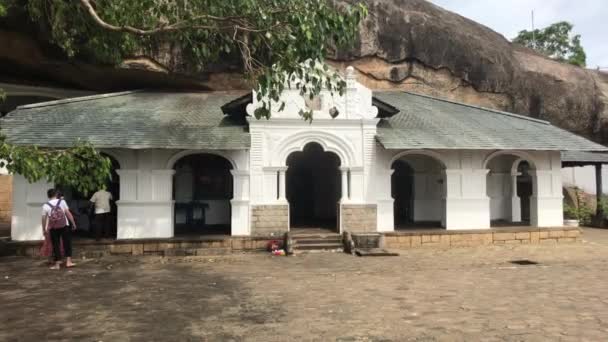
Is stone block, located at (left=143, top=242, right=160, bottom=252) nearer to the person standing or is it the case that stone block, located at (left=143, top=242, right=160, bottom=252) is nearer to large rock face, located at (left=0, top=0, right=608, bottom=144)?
the person standing

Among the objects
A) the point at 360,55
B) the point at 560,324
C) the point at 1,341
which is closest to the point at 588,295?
the point at 560,324

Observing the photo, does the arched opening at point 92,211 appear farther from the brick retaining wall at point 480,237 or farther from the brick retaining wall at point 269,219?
the brick retaining wall at point 480,237

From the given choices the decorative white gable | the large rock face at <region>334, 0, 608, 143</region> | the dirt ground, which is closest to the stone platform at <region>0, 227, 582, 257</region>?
the dirt ground

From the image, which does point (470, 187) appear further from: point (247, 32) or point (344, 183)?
point (247, 32)

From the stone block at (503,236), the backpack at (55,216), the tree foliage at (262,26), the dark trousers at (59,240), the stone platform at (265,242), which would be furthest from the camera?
the stone block at (503,236)

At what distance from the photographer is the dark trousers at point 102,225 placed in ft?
40.8

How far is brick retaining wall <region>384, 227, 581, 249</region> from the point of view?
44.3 ft

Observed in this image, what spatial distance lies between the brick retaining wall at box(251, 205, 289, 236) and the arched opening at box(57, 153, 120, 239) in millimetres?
3987

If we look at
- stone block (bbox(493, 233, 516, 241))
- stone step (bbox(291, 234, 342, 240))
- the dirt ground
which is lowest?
the dirt ground

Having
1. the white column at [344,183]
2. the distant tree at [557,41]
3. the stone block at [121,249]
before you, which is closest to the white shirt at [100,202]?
the stone block at [121,249]

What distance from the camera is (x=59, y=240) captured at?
397 inches

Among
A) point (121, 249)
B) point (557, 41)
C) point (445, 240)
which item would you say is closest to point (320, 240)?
point (445, 240)

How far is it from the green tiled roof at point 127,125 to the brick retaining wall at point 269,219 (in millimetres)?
1955

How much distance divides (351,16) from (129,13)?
4323 mm
